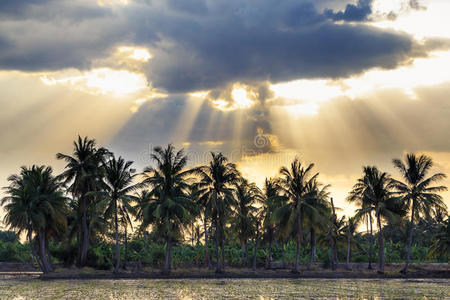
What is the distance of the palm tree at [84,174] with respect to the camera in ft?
184

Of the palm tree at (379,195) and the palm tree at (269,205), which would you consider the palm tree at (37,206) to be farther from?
the palm tree at (379,195)

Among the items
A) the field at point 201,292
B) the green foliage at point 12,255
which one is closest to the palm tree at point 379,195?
the field at point 201,292

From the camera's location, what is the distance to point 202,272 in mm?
57562

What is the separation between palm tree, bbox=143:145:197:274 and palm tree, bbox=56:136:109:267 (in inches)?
229

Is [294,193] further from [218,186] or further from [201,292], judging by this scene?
[201,292]

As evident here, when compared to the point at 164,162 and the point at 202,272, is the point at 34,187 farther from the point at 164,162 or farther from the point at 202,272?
the point at 202,272

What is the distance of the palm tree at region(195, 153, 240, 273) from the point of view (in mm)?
56375

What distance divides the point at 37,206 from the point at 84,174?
6009 mm

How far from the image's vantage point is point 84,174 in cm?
5538

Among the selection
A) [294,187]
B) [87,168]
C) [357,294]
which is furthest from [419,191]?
[87,168]

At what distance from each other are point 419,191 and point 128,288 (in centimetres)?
3545

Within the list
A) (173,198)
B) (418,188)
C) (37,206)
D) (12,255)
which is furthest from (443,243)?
(12,255)

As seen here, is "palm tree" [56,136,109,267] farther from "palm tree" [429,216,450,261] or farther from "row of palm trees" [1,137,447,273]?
"palm tree" [429,216,450,261]

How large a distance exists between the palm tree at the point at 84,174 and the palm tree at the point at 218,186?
11.7 meters
